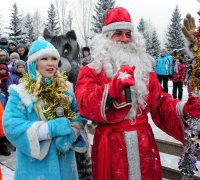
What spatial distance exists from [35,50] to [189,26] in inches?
52.7

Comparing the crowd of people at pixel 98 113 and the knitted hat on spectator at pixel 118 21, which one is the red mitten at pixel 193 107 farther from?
the knitted hat on spectator at pixel 118 21

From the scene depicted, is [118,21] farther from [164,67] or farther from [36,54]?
[164,67]

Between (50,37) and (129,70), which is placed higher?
(50,37)

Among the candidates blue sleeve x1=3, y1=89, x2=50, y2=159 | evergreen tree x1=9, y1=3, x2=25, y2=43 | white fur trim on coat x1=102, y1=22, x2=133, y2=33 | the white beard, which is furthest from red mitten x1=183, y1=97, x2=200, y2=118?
evergreen tree x1=9, y1=3, x2=25, y2=43

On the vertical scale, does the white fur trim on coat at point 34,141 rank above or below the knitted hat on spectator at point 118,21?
below

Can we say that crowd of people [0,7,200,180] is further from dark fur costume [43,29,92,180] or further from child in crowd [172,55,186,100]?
child in crowd [172,55,186,100]

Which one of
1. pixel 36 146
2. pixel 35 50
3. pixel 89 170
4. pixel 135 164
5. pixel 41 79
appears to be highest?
pixel 35 50

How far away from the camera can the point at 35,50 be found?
2.92 m

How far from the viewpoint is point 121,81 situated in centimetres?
245

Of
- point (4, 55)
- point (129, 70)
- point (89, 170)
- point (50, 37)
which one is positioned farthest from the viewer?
point (4, 55)

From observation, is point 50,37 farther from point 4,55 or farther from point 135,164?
point 135,164

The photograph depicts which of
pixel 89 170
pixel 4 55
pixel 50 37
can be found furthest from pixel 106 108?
pixel 4 55

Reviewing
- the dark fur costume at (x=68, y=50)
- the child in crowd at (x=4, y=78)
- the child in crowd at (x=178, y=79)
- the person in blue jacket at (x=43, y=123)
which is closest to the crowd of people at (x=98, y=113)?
the person in blue jacket at (x=43, y=123)

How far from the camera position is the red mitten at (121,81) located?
244 cm
